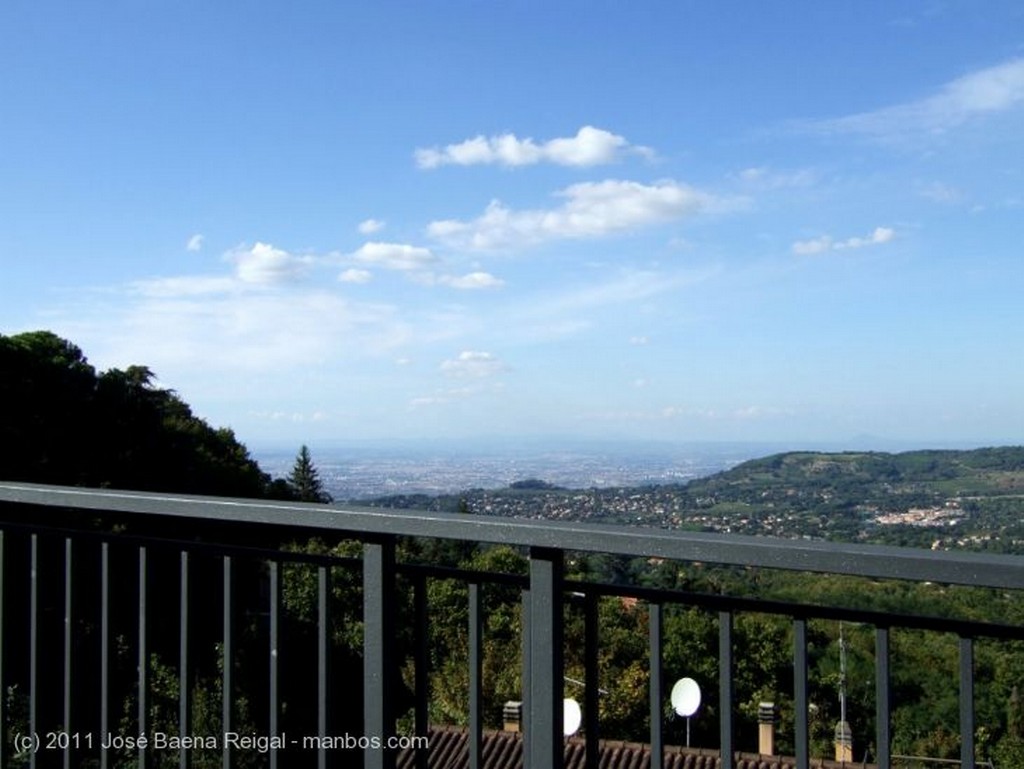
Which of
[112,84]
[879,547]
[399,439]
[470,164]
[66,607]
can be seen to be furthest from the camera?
[399,439]

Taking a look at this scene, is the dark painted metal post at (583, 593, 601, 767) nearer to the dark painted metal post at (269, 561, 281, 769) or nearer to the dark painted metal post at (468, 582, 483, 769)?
the dark painted metal post at (468, 582, 483, 769)

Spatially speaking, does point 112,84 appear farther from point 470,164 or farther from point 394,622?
point 394,622

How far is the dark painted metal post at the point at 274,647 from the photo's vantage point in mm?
2055

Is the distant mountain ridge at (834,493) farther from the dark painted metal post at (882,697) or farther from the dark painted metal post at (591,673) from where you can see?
the dark painted metal post at (882,697)

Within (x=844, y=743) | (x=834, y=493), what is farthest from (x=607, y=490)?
(x=844, y=743)

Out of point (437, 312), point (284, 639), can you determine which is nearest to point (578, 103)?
point (437, 312)

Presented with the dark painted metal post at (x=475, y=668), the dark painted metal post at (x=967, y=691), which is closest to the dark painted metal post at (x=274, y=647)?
the dark painted metal post at (x=475, y=668)

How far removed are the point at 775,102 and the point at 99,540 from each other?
1023 inches

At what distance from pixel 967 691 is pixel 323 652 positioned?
129 cm

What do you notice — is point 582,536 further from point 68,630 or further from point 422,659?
point 68,630

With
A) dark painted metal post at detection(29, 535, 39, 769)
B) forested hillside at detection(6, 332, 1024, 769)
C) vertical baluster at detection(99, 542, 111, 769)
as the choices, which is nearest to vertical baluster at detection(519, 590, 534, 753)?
vertical baluster at detection(99, 542, 111, 769)

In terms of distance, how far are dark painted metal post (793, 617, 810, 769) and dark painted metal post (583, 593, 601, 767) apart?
40cm

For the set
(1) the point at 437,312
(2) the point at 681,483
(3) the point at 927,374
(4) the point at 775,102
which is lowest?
(2) the point at 681,483

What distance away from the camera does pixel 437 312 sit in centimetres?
4797
